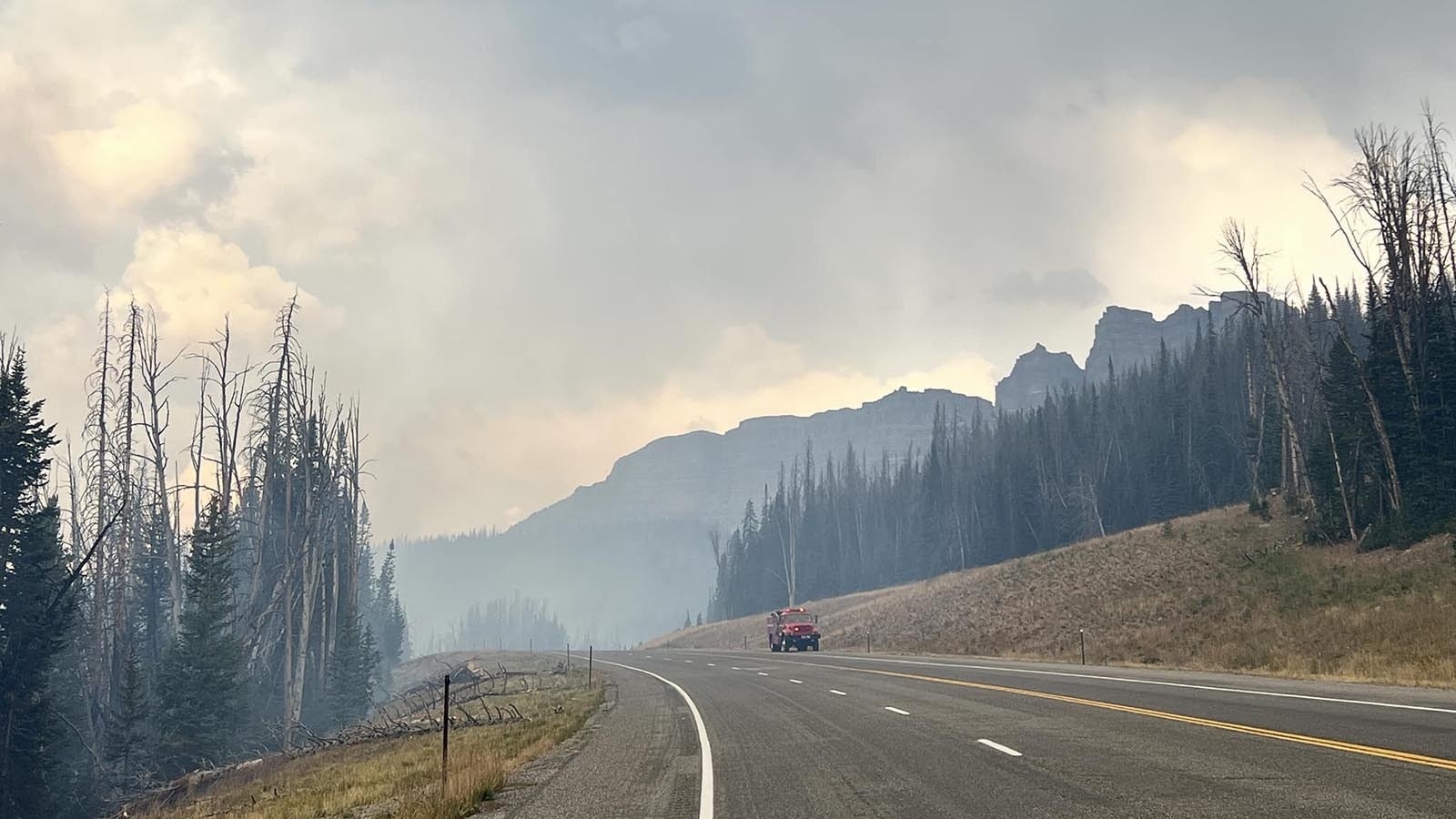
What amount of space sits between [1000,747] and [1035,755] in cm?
88

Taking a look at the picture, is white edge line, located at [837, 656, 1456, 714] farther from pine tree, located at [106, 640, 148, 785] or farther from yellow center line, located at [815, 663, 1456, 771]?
pine tree, located at [106, 640, 148, 785]

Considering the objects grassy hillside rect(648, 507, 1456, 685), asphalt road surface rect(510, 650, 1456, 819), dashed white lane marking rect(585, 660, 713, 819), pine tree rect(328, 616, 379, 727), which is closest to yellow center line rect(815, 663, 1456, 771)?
asphalt road surface rect(510, 650, 1456, 819)

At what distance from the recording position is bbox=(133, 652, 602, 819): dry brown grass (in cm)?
1130

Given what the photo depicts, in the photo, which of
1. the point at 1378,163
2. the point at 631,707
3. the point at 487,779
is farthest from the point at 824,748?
the point at 1378,163

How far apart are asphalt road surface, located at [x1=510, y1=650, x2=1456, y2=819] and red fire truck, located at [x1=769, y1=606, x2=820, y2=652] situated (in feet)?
130

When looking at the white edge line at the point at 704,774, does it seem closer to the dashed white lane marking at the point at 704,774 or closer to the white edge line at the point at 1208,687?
the dashed white lane marking at the point at 704,774

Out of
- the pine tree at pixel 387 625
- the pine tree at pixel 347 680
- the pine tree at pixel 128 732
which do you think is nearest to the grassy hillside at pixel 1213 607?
the pine tree at pixel 347 680

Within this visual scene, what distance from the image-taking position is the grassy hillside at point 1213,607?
91.7 feet

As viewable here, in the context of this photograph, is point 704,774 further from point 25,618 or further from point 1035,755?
point 25,618

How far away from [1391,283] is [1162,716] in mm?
37648

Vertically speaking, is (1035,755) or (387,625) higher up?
(1035,755)

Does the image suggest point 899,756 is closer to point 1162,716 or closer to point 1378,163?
point 1162,716

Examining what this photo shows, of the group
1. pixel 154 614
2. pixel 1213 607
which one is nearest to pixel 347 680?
pixel 154 614

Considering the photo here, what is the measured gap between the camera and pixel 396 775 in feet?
51.8
